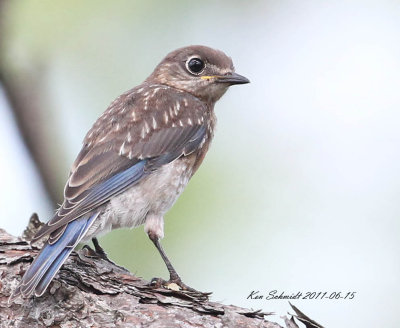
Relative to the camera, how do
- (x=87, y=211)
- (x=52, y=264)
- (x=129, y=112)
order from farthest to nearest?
1. (x=129, y=112)
2. (x=87, y=211)
3. (x=52, y=264)

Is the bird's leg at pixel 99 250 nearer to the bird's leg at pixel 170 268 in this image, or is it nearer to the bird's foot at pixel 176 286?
the bird's leg at pixel 170 268

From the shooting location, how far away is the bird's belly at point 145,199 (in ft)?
16.6

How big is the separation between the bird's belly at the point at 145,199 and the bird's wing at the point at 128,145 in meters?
0.07

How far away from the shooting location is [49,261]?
409 cm

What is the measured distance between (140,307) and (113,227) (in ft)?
4.29

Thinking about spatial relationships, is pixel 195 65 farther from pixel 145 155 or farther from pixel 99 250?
pixel 99 250

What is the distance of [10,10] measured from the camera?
5285mm

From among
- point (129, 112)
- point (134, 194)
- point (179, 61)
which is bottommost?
point (134, 194)

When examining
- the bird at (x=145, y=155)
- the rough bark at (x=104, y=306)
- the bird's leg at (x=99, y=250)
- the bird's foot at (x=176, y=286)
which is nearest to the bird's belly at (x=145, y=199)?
the bird at (x=145, y=155)

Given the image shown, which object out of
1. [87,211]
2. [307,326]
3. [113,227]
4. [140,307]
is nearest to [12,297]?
[140,307]

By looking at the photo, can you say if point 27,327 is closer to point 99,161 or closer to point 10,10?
point 99,161

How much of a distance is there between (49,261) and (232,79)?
2695mm

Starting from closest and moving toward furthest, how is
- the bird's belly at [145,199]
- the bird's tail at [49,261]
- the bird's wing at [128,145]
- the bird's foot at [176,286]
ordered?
1. the bird's tail at [49,261]
2. the bird's foot at [176,286]
3. the bird's wing at [128,145]
4. the bird's belly at [145,199]

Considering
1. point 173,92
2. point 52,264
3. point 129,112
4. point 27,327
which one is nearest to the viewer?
point 27,327
